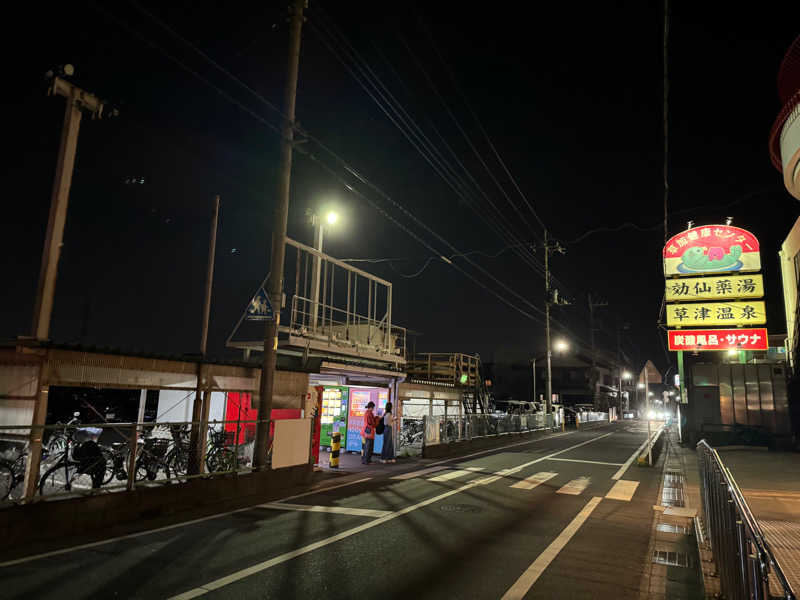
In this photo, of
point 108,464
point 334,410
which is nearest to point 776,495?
point 334,410

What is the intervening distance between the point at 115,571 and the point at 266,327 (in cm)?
627

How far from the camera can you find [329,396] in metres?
20.0

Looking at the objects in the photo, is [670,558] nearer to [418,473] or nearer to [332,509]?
[332,509]

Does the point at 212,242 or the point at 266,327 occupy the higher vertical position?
the point at 212,242

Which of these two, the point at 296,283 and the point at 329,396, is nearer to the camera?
the point at 296,283

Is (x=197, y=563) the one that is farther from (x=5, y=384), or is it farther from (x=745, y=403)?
(x=745, y=403)

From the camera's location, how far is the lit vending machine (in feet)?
64.8

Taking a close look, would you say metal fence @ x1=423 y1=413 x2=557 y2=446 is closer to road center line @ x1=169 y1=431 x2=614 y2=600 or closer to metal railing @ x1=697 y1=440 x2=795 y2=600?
road center line @ x1=169 y1=431 x2=614 y2=600

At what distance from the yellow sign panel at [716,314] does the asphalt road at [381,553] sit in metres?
13.0

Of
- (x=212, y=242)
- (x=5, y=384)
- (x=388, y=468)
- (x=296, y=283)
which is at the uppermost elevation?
(x=212, y=242)

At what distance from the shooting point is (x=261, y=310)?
37.5 ft

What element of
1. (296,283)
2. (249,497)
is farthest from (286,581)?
(296,283)

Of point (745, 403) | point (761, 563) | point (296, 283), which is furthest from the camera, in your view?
point (745, 403)

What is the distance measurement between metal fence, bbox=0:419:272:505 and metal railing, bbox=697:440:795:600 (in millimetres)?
8097
